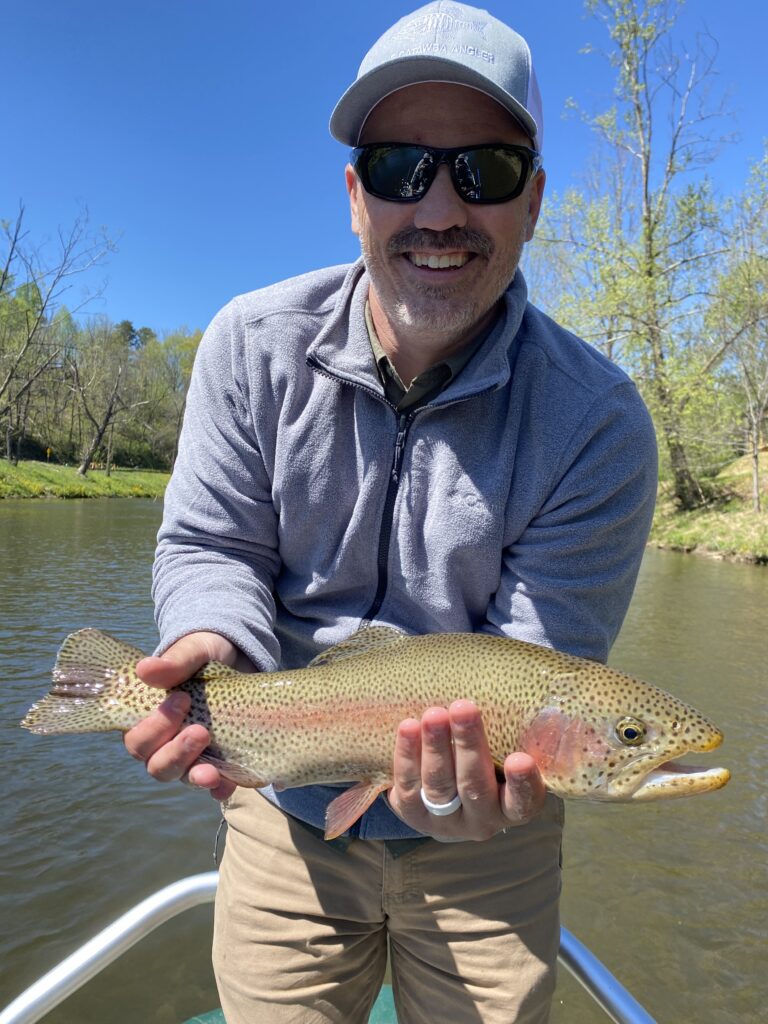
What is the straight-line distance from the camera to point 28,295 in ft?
142

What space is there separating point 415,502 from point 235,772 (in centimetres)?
100

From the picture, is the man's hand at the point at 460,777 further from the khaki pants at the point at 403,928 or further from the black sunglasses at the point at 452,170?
the black sunglasses at the point at 452,170

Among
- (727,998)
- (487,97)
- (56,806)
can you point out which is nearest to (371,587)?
(487,97)

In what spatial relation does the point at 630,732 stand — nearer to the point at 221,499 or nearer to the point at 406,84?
the point at 221,499

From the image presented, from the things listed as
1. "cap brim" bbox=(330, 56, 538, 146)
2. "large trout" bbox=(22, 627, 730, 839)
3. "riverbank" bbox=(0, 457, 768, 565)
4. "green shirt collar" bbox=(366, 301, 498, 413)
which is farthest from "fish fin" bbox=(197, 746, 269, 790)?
"riverbank" bbox=(0, 457, 768, 565)

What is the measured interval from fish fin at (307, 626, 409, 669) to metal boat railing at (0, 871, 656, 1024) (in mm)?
995

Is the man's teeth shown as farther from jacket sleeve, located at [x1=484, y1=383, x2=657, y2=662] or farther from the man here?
jacket sleeve, located at [x1=484, y1=383, x2=657, y2=662]

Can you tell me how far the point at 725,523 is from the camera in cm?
2562

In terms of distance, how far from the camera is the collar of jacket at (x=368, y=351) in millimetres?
2398

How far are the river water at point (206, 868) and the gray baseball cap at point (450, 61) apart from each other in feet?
14.6

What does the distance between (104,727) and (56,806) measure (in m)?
4.79

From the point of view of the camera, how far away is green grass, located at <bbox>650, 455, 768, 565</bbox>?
22609 mm

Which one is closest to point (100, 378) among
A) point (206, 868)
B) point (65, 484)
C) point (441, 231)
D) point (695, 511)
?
point (65, 484)

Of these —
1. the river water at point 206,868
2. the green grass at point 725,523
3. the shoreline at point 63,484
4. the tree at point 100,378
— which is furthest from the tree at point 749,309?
the tree at point 100,378
